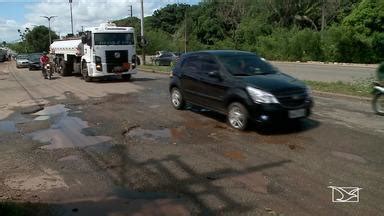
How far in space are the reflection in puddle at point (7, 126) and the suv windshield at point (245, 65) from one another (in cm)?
521

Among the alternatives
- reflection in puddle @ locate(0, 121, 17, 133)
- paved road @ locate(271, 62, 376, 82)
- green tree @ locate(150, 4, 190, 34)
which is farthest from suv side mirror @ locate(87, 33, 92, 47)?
green tree @ locate(150, 4, 190, 34)

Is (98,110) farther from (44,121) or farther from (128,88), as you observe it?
(128,88)

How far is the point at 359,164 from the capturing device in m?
6.71

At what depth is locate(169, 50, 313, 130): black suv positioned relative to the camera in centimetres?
879

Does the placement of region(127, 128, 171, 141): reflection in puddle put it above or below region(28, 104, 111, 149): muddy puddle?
above

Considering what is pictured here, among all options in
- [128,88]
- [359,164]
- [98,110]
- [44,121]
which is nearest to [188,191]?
[359,164]

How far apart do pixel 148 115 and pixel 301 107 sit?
4.25 meters

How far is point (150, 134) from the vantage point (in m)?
9.22

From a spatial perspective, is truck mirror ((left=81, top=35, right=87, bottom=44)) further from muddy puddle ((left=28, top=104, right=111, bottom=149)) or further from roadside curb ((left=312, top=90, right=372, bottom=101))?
roadside curb ((left=312, top=90, right=372, bottom=101))

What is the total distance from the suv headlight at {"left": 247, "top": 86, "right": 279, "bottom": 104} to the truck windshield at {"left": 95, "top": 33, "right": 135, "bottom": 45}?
46.8ft

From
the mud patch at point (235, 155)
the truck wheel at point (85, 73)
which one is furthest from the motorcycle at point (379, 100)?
the truck wheel at point (85, 73)

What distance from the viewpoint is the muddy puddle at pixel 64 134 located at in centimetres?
856

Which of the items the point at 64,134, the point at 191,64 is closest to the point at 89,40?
the point at 191,64

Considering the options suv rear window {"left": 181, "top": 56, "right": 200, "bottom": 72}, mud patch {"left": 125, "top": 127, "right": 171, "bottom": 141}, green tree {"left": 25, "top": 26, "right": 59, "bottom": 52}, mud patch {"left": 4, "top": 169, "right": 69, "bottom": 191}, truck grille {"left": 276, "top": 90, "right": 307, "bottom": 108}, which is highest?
green tree {"left": 25, "top": 26, "right": 59, "bottom": 52}
